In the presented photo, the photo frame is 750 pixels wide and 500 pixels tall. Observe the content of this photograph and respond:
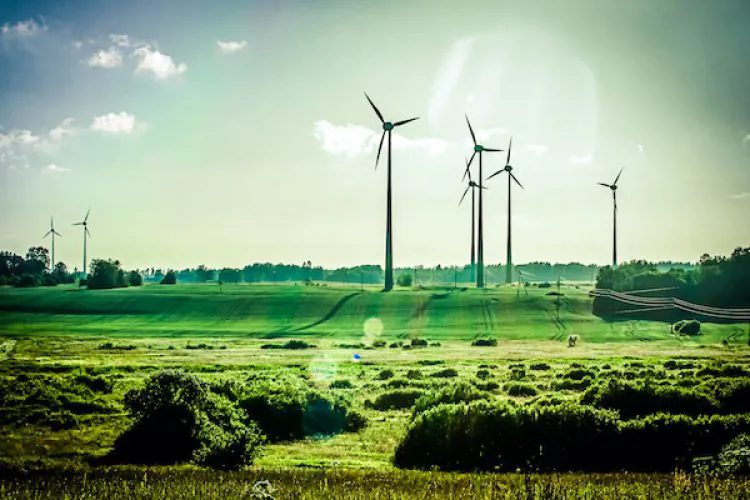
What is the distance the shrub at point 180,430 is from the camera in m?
32.8

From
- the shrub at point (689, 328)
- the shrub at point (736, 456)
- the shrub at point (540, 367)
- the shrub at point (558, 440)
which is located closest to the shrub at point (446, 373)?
the shrub at point (540, 367)

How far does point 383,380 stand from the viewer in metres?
74.6

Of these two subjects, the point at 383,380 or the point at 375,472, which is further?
the point at 383,380

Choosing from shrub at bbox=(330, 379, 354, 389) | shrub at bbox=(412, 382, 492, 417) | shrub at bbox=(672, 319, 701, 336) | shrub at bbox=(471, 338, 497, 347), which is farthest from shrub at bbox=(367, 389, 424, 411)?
shrub at bbox=(672, 319, 701, 336)

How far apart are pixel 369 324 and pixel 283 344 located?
161 ft

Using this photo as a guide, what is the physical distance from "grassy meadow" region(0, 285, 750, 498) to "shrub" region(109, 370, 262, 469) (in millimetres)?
1171

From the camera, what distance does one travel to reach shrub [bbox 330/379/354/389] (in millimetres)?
67637

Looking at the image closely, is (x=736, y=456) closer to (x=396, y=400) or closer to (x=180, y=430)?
(x=180, y=430)

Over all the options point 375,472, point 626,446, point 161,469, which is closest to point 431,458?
point 375,472

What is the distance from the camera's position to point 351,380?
244 feet

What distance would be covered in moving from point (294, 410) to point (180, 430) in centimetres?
1054

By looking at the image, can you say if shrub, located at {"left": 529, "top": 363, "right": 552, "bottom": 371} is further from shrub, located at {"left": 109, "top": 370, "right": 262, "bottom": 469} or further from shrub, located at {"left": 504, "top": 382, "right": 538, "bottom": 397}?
shrub, located at {"left": 109, "top": 370, "right": 262, "bottom": 469}

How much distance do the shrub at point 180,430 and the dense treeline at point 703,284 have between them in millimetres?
156974

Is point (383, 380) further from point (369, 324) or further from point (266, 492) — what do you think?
point (369, 324)
